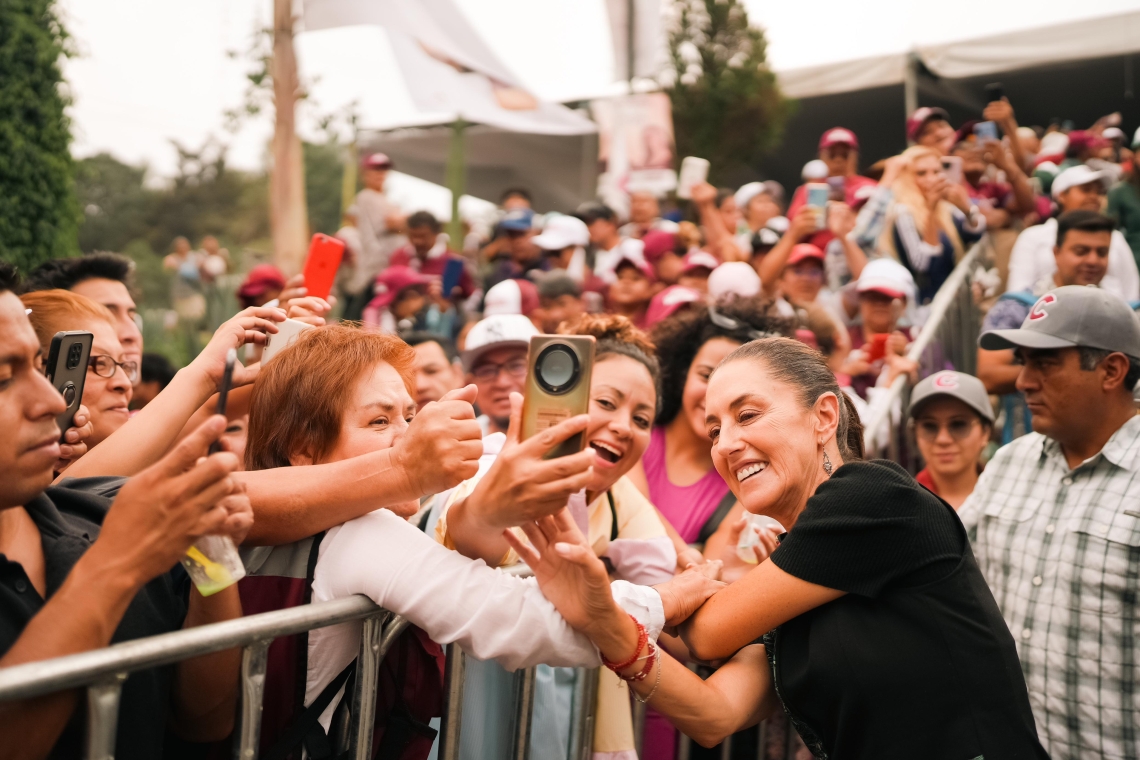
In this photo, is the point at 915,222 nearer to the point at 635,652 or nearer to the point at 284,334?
the point at 284,334

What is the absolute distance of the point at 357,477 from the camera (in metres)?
1.78


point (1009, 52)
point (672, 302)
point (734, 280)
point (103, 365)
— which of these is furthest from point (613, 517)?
point (1009, 52)

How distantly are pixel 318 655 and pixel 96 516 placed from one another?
53cm

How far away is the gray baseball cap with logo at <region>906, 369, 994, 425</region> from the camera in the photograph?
4148 mm

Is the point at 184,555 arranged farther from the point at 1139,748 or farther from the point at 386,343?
the point at 1139,748

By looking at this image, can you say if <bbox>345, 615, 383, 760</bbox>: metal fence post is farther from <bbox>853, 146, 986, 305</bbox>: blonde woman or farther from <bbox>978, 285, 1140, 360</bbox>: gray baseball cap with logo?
<bbox>853, 146, 986, 305</bbox>: blonde woman

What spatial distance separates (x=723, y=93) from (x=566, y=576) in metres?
17.9

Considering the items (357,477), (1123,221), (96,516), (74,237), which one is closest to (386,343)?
(357,477)

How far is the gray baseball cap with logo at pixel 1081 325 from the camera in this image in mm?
3127

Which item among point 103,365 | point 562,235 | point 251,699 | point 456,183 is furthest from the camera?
point 456,183

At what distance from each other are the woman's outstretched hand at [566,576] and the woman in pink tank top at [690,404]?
1737 millimetres

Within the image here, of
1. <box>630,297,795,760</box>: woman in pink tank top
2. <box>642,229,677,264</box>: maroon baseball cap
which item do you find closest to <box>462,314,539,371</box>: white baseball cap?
<box>630,297,795,760</box>: woman in pink tank top

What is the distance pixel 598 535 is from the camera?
2.96 meters

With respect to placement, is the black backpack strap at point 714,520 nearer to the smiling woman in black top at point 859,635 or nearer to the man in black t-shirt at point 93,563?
the smiling woman in black top at point 859,635
